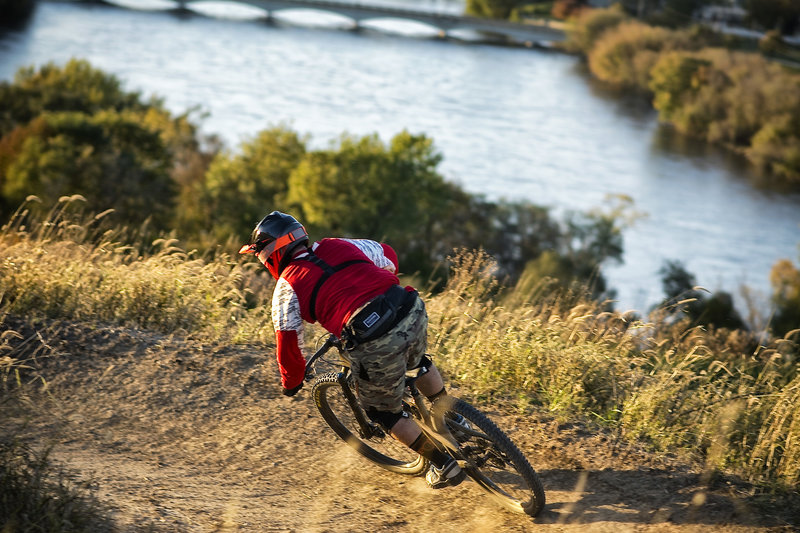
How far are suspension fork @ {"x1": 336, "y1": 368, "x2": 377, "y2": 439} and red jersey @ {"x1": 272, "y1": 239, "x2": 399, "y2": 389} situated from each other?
513 millimetres

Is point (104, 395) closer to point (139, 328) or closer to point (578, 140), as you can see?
point (139, 328)

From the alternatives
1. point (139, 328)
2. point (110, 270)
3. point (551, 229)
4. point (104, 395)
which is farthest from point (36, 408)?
point (551, 229)

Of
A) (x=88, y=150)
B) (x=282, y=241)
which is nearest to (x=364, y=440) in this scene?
(x=282, y=241)

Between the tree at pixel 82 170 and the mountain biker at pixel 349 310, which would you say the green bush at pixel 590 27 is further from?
the mountain biker at pixel 349 310

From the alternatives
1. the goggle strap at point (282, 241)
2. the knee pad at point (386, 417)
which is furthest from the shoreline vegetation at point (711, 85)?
the goggle strap at point (282, 241)

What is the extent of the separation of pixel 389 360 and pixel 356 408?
92cm

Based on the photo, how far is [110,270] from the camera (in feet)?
23.2

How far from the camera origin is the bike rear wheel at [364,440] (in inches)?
190

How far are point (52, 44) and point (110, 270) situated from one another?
245 ft

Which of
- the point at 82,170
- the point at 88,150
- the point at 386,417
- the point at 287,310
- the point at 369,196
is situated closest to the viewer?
the point at 287,310

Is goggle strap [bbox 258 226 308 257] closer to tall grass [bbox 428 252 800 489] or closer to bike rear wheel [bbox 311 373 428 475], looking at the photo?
bike rear wheel [bbox 311 373 428 475]

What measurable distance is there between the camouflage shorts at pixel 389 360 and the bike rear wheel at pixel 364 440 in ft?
1.92

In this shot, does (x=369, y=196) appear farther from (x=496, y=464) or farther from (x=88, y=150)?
(x=496, y=464)

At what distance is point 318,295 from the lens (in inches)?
161
